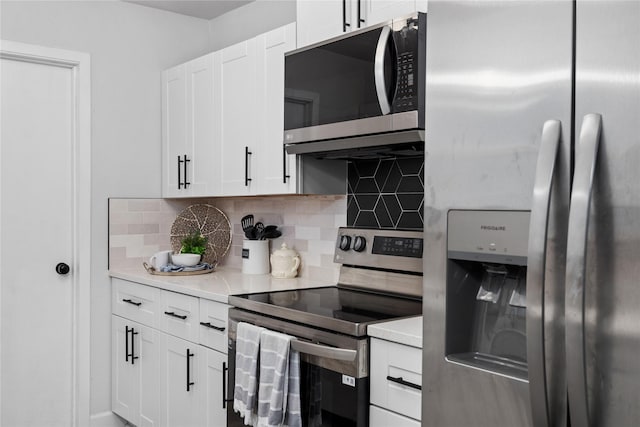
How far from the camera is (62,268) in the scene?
3432mm

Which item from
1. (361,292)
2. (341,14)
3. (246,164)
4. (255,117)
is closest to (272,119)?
(255,117)

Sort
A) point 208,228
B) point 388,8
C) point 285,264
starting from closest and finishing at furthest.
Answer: point 388,8 < point 285,264 < point 208,228

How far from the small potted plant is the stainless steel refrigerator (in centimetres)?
221

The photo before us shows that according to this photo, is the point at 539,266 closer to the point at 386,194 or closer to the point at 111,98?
the point at 386,194

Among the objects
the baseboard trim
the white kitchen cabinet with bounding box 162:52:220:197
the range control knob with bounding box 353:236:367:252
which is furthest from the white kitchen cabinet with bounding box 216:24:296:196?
the baseboard trim

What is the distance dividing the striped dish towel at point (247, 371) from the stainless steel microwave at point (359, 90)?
2.45ft

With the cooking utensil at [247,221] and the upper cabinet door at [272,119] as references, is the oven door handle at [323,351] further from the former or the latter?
the cooking utensil at [247,221]

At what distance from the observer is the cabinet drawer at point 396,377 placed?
69.5 inches

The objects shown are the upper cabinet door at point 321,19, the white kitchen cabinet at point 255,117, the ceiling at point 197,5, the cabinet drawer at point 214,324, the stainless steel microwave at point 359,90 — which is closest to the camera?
the stainless steel microwave at point 359,90

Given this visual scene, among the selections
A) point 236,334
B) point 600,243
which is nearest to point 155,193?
point 236,334

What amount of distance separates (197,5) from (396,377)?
2.60 meters

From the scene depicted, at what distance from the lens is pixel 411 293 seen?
248cm

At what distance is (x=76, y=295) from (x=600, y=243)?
9.83 ft

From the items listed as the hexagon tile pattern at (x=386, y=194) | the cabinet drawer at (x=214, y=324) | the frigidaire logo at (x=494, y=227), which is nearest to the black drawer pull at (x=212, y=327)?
the cabinet drawer at (x=214, y=324)
